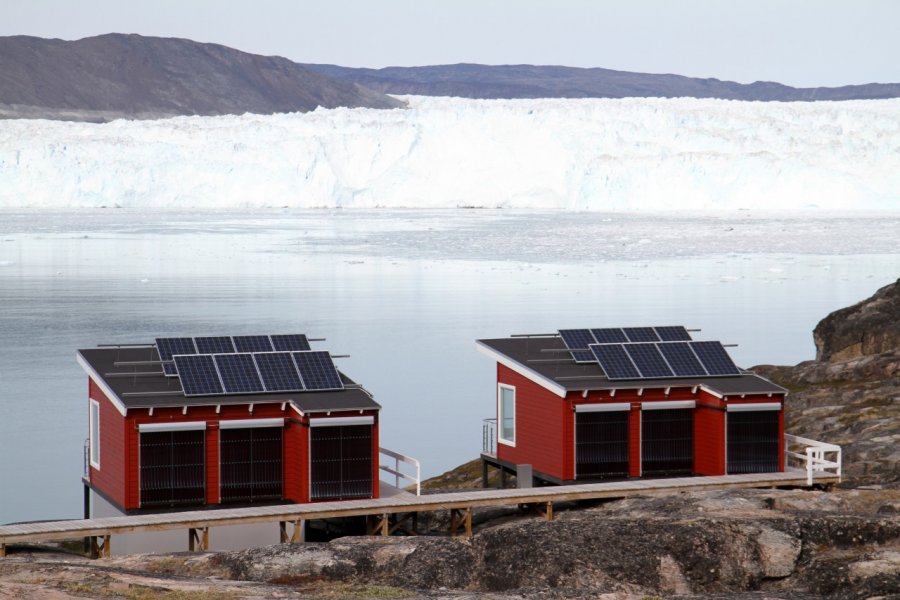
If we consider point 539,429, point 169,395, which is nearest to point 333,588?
point 169,395

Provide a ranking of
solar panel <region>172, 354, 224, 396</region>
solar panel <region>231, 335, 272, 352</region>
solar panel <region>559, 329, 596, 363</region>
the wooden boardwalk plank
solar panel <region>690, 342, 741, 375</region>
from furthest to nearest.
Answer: solar panel <region>559, 329, 596, 363</region>
solar panel <region>690, 342, 741, 375</region>
solar panel <region>231, 335, 272, 352</region>
solar panel <region>172, 354, 224, 396</region>
the wooden boardwalk plank

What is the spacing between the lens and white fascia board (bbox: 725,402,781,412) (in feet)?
61.7

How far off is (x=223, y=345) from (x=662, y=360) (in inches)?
247

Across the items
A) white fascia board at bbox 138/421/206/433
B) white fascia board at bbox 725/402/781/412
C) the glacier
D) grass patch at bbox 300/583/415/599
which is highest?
the glacier

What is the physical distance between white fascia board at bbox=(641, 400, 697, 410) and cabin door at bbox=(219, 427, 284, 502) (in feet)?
16.9

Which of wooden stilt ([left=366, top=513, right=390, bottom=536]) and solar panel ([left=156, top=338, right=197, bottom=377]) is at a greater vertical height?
solar panel ([left=156, top=338, right=197, bottom=377])

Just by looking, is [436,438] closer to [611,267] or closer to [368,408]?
[368,408]

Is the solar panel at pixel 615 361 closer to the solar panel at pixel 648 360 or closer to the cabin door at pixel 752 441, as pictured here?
the solar panel at pixel 648 360

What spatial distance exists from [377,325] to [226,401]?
1209 inches

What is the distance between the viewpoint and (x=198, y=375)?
17406 mm

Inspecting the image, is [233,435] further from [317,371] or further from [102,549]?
[102,549]

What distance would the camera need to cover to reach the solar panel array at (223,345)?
18.4 metres

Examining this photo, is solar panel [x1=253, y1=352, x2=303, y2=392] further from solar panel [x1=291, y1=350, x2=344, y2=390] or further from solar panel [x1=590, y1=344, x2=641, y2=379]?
solar panel [x1=590, y1=344, x2=641, y2=379]

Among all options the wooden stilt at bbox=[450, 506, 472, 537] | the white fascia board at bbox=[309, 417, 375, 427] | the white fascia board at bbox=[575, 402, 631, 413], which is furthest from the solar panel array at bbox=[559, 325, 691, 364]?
the white fascia board at bbox=[309, 417, 375, 427]
